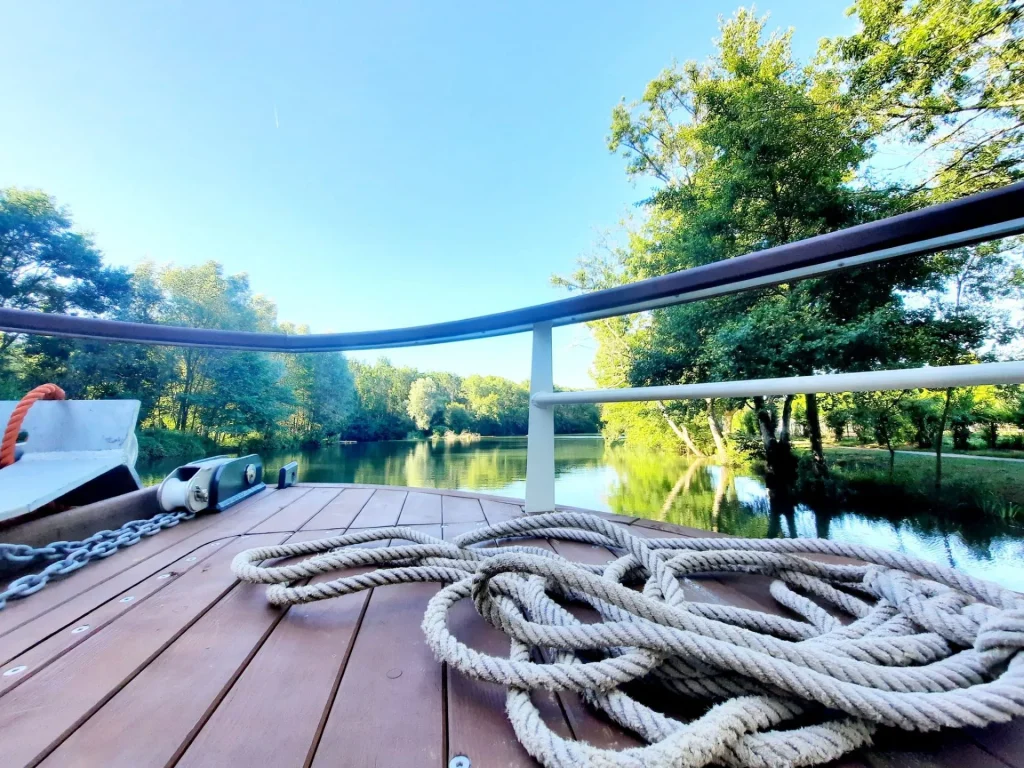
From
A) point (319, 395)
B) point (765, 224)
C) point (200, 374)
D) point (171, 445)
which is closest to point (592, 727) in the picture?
point (171, 445)

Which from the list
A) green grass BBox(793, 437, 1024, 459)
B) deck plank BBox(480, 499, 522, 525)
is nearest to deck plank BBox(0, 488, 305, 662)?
deck plank BBox(480, 499, 522, 525)

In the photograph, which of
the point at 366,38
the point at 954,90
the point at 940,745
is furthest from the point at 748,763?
the point at 366,38

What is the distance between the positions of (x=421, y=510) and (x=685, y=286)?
0.92 metres

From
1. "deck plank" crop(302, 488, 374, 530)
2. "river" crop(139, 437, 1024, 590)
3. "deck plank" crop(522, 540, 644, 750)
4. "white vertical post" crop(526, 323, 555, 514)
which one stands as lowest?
"river" crop(139, 437, 1024, 590)

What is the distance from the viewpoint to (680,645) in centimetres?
37

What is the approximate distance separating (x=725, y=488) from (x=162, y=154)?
2079 centimetres

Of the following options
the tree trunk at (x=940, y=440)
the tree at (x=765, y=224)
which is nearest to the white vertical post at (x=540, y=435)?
the tree trunk at (x=940, y=440)

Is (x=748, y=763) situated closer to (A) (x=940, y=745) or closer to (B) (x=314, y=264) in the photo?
(A) (x=940, y=745)

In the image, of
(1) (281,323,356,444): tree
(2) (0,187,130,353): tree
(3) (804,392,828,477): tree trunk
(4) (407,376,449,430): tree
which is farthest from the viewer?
(4) (407,376,449,430): tree

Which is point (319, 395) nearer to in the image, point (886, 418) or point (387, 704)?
point (387, 704)

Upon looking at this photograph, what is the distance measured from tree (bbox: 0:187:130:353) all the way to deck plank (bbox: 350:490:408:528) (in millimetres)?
8089

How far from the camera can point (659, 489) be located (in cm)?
637

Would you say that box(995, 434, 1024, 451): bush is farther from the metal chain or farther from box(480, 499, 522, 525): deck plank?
the metal chain

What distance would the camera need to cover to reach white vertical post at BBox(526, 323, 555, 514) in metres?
1.07
